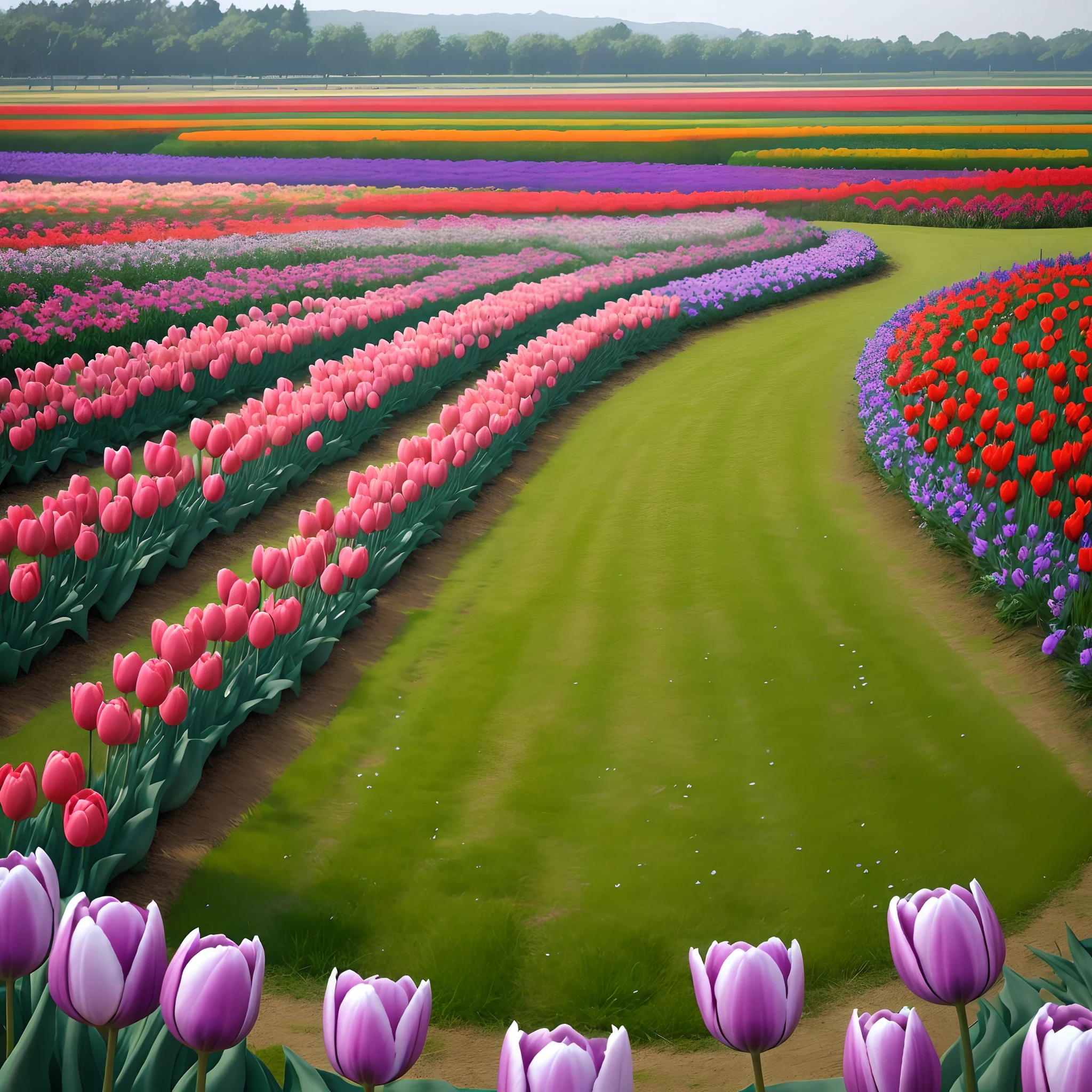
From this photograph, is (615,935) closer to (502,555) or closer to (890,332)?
(502,555)

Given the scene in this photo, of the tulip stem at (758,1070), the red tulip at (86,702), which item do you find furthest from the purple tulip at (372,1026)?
the red tulip at (86,702)

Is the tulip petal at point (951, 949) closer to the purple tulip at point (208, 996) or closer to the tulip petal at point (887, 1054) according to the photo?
the tulip petal at point (887, 1054)

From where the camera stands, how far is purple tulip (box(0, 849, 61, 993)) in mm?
1580

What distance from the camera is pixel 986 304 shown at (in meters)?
10.3

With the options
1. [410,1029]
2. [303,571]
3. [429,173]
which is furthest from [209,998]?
[429,173]

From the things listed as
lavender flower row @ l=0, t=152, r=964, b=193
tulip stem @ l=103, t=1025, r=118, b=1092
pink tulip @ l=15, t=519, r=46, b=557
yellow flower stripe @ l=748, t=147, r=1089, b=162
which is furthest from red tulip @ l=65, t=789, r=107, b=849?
yellow flower stripe @ l=748, t=147, r=1089, b=162

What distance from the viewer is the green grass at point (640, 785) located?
11.1 feet

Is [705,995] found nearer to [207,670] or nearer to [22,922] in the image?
[22,922]

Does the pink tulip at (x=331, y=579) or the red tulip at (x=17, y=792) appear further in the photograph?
the pink tulip at (x=331, y=579)

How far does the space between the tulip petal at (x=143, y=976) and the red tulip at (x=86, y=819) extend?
133 centimetres

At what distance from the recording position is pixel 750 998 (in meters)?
1.44

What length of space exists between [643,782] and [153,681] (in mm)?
1970

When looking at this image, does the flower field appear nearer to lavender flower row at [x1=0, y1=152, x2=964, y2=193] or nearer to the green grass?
the green grass

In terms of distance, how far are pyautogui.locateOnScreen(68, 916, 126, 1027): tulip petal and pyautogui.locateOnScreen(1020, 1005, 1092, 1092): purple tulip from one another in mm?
1220
